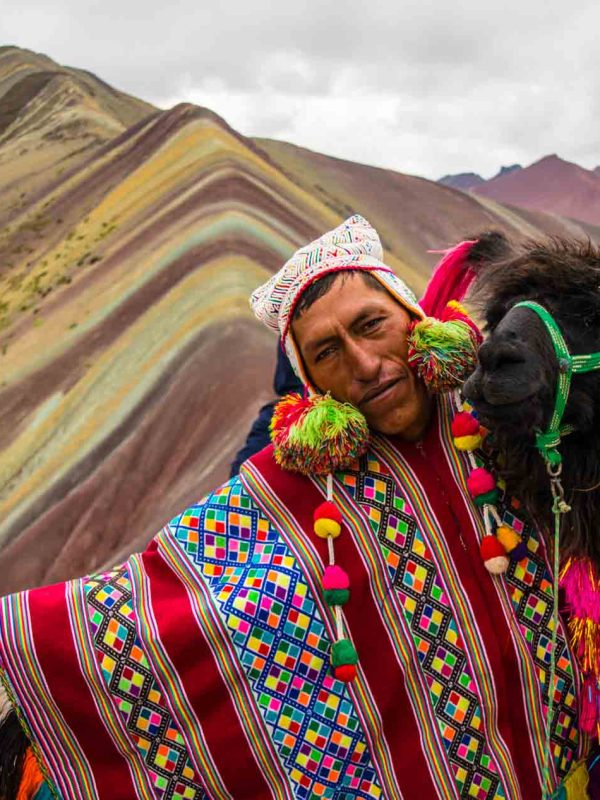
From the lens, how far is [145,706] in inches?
54.2

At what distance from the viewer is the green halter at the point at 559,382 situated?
1236 millimetres

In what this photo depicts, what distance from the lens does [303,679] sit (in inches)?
54.2

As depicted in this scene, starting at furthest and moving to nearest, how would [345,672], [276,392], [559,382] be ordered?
[276,392], [345,672], [559,382]

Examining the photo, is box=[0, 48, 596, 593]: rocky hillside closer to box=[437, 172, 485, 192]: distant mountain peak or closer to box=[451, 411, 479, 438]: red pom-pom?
box=[451, 411, 479, 438]: red pom-pom

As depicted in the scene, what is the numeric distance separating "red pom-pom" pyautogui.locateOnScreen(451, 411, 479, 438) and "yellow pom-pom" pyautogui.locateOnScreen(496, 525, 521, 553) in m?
0.18

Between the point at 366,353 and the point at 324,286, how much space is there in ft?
0.54

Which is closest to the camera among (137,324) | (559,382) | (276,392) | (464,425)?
(559,382)

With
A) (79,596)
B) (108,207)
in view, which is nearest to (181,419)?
→ (79,596)

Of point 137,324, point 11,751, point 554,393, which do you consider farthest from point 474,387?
point 137,324

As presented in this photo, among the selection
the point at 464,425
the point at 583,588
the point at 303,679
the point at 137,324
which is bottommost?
the point at 303,679

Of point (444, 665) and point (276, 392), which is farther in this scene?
point (276, 392)

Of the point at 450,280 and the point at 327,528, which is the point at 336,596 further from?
the point at 450,280

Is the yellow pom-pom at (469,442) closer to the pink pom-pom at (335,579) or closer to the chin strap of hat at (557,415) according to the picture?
the chin strap of hat at (557,415)

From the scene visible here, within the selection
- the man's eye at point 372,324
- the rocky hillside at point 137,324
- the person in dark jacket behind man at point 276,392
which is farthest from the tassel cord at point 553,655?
the person in dark jacket behind man at point 276,392
